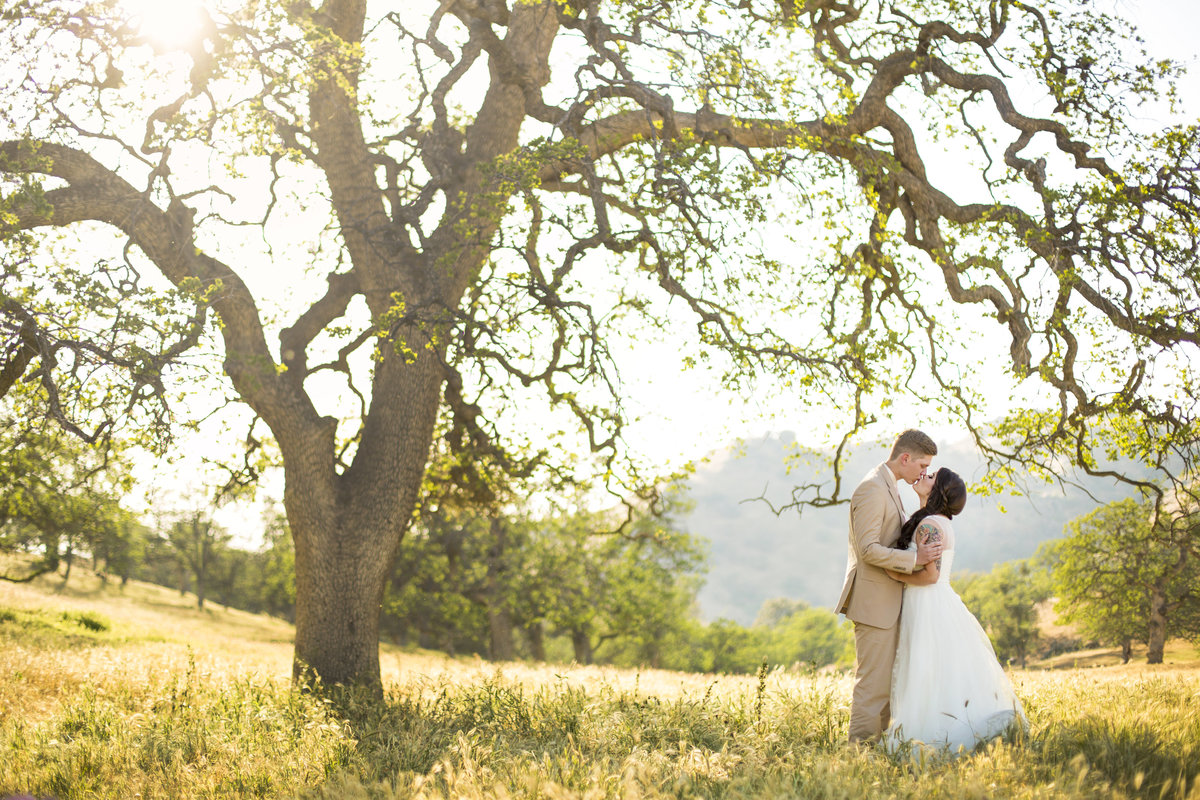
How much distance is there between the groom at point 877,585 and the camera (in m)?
6.69

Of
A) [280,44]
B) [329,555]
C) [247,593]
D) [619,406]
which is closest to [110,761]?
[329,555]

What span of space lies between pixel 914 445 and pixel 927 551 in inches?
34.9

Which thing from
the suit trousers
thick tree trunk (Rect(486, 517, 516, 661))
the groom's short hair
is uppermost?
the groom's short hair

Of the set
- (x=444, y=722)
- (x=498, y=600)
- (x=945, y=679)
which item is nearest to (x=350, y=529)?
(x=444, y=722)

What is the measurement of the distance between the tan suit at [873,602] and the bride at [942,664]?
102 millimetres

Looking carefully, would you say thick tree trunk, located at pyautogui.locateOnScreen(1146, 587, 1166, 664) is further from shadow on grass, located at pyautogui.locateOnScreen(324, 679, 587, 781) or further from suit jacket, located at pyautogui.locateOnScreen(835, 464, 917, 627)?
shadow on grass, located at pyautogui.locateOnScreen(324, 679, 587, 781)

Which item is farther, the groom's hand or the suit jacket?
the suit jacket

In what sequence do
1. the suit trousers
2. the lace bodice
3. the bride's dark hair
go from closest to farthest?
the lace bodice → the bride's dark hair → the suit trousers

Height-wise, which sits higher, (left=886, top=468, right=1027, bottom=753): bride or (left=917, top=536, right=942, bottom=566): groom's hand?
(left=917, top=536, right=942, bottom=566): groom's hand

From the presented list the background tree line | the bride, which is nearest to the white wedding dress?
the bride

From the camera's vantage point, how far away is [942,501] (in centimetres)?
668

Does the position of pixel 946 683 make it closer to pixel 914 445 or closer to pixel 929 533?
pixel 929 533

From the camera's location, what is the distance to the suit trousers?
22.2ft

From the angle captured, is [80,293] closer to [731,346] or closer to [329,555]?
[329,555]
